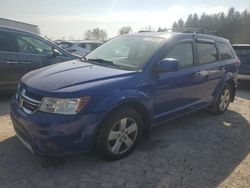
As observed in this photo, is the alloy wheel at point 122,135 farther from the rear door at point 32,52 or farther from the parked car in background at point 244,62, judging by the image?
the parked car in background at point 244,62

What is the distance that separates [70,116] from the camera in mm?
2779

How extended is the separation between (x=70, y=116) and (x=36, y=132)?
412 mm

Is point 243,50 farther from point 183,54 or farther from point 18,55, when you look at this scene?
point 18,55

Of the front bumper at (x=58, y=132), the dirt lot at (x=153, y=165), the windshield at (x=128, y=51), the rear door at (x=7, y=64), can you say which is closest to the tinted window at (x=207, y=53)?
the windshield at (x=128, y=51)

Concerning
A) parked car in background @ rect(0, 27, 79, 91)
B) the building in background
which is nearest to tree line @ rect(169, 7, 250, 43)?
the building in background

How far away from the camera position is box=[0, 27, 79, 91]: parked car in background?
557 cm

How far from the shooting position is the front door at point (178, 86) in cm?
371

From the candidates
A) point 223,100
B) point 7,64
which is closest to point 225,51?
point 223,100

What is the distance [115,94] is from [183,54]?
168cm

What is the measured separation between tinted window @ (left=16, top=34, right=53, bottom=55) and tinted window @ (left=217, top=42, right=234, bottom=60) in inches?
Answer: 153

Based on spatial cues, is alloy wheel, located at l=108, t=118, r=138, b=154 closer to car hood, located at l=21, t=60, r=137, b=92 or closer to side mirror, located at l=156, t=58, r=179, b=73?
car hood, located at l=21, t=60, r=137, b=92

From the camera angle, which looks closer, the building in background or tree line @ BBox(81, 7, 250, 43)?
the building in background

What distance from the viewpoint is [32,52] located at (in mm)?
5953

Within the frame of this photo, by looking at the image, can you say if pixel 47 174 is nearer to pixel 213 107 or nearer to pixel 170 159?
pixel 170 159
